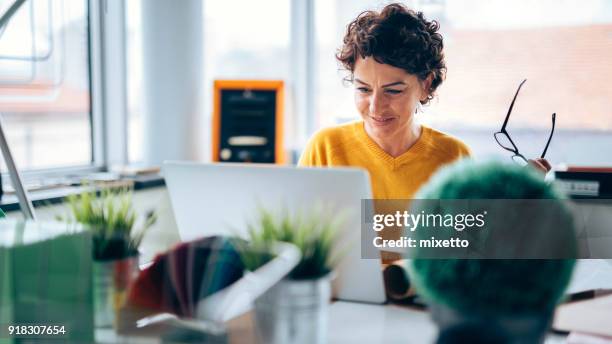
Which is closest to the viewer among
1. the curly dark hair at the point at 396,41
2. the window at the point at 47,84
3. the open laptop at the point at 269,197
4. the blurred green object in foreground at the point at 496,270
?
the blurred green object in foreground at the point at 496,270

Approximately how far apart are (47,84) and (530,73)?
225 cm

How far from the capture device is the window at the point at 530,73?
290 cm

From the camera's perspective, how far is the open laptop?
107 cm

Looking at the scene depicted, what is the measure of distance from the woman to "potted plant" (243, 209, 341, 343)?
3.39 ft

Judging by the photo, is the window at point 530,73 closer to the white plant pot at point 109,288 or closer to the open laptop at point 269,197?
the open laptop at point 269,197

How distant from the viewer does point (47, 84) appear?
270 centimetres

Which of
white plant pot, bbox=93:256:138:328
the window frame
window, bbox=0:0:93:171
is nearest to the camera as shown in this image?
white plant pot, bbox=93:256:138:328

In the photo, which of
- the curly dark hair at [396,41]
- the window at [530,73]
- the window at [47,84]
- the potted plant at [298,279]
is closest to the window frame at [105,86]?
the window at [47,84]

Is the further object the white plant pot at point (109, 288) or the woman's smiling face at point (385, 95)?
the woman's smiling face at point (385, 95)

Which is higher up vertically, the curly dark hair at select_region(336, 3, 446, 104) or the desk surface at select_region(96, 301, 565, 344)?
the curly dark hair at select_region(336, 3, 446, 104)

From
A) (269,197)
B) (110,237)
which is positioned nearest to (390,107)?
(269,197)

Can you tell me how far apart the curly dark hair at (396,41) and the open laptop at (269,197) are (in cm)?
89

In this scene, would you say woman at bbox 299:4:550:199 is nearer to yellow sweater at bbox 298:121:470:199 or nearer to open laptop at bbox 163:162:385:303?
yellow sweater at bbox 298:121:470:199

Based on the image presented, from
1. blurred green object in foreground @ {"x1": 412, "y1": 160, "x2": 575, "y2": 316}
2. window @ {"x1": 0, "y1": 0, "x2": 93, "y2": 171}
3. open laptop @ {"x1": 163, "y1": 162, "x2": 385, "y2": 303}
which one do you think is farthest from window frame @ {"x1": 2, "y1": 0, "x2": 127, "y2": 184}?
blurred green object in foreground @ {"x1": 412, "y1": 160, "x2": 575, "y2": 316}
